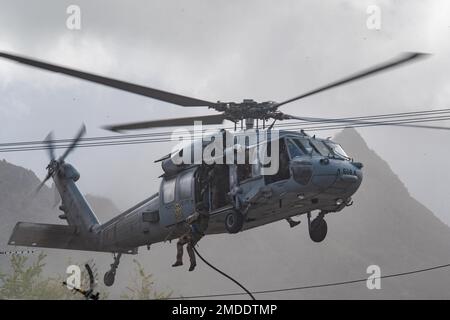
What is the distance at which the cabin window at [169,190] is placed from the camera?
64.5 ft

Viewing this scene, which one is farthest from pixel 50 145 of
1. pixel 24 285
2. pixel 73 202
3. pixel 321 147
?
pixel 24 285

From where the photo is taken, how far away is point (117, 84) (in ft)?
53.0

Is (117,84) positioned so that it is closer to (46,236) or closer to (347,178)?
(347,178)

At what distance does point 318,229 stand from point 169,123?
521cm

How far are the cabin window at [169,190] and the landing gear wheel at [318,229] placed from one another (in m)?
4.42

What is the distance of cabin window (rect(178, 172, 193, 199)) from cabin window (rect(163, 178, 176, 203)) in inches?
17.1

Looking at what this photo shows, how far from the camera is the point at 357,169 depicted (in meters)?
16.9

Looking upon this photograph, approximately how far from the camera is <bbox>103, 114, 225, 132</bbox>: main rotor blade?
675 inches

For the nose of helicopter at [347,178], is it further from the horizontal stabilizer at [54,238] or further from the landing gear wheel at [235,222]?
the horizontal stabilizer at [54,238]

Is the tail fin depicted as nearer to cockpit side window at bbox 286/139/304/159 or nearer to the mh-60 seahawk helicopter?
the mh-60 seahawk helicopter
